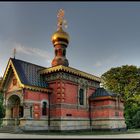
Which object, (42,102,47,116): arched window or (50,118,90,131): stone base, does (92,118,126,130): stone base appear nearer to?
(50,118,90,131): stone base

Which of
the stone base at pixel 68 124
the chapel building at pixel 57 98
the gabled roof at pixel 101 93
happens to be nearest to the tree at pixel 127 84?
the chapel building at pixel 57 98

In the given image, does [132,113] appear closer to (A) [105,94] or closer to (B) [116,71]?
(B) [116,71]

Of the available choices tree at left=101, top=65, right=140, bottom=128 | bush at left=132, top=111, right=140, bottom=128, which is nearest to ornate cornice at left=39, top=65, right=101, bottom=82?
bush at left=132, top=111, right=140, bottom=128

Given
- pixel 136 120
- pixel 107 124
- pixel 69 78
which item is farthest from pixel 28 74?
pixel 136 120

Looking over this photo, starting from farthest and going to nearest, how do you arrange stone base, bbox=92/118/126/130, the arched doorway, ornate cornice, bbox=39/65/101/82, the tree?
1. the tree
2. stone base, bbox=92/118/126/130
3. the arched doorway
4. ornate cornice, bbox=39/65/101/82

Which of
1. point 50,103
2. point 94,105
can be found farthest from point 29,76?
point 94,105

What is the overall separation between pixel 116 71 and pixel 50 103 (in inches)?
946

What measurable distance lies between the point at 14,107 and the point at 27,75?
447 cm

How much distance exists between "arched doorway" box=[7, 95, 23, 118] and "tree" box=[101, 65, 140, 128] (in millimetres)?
23260

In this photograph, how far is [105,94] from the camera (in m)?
32.1

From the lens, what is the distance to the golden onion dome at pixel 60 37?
33.5m

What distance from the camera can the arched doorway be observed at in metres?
29.2

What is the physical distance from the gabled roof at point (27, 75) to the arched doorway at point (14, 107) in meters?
2.58

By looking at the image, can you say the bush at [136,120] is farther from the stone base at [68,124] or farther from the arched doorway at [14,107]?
the arched doorway at [14,107]
